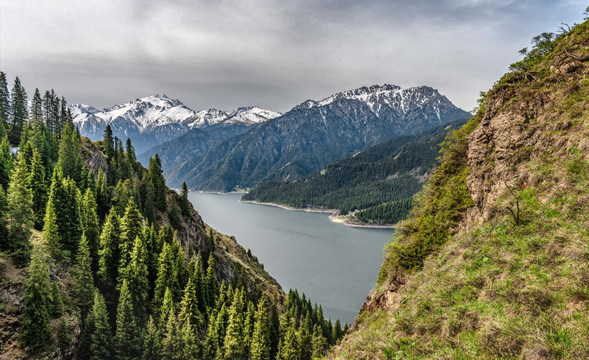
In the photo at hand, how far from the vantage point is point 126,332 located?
3756cm

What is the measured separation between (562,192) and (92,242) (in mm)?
54260

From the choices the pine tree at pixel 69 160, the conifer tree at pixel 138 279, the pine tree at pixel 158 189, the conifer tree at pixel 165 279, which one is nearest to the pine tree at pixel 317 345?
the conifer tree at pixel 165 279

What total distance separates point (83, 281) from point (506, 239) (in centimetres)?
4557

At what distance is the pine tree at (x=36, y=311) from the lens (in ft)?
91.8

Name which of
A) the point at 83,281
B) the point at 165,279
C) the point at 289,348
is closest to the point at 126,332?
the point at 83,281

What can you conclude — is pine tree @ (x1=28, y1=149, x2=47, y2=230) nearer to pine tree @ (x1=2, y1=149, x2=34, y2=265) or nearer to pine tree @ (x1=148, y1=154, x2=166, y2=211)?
pine tree @ (x1=2, y1=149, x2=34, y2=265)

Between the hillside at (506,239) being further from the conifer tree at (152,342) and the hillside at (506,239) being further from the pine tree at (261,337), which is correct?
the conifer tree at (152,342)

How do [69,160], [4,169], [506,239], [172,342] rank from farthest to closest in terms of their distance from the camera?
[69,160], [4,169], [172,342], [506,239]

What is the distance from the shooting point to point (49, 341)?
2970 centimetres

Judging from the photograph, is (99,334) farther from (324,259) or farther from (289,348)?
(324,259)

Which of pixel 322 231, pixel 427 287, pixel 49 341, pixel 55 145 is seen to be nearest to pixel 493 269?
pixel 427 287

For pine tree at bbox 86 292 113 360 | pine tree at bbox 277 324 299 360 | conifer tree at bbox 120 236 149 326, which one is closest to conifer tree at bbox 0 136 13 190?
conifer tree at bbox 120 236 149 326

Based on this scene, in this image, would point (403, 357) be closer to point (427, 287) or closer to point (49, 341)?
point (427, 287)

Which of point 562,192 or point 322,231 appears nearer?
point 562,192
